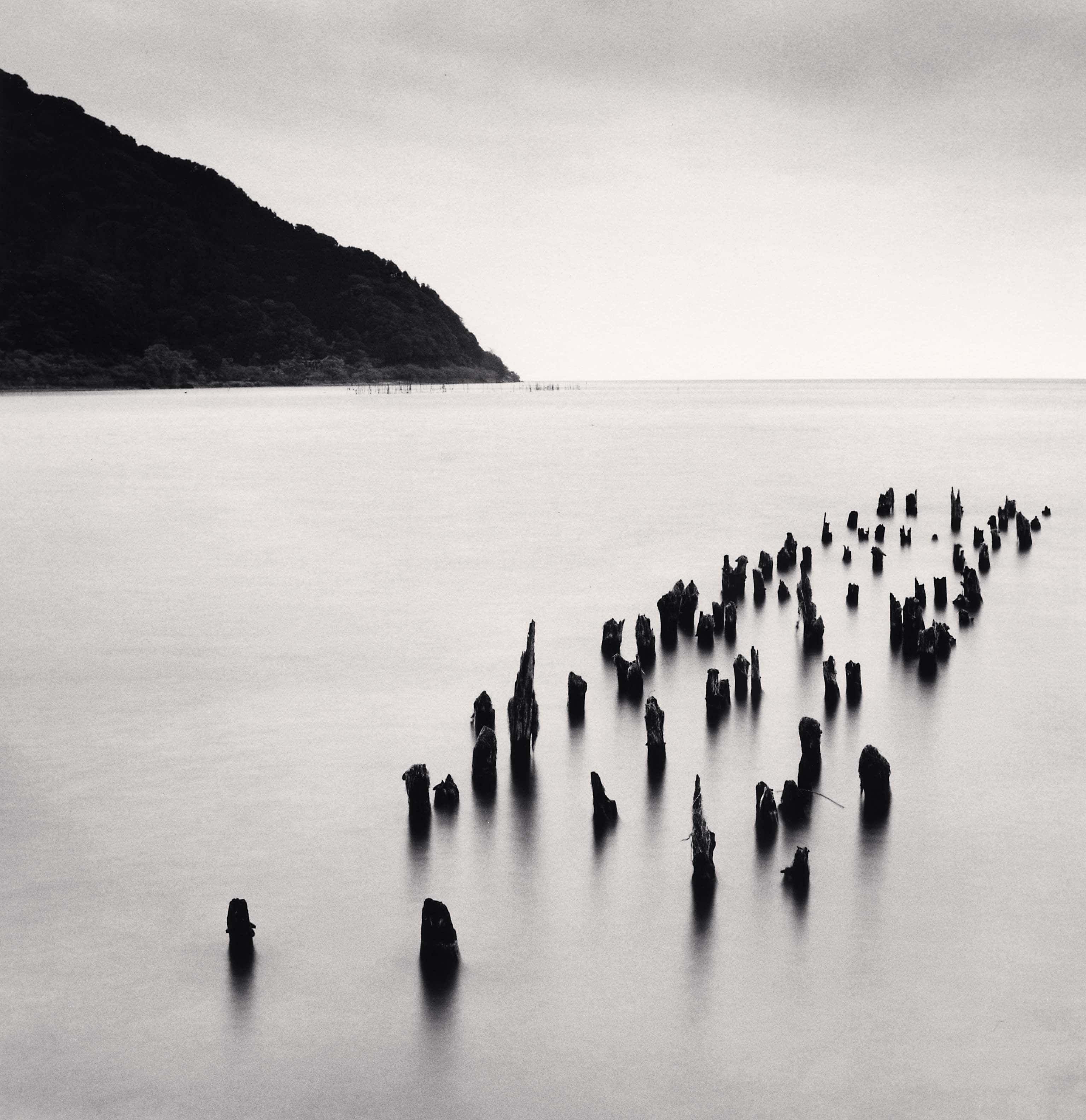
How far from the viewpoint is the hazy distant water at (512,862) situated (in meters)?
5.80

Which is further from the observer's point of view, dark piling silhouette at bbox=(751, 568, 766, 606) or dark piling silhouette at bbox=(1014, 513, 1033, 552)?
dark piling silhouette at bbox=(1014, 513, 1033, 552)

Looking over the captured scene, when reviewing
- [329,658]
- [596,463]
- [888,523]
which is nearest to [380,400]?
[596,463]

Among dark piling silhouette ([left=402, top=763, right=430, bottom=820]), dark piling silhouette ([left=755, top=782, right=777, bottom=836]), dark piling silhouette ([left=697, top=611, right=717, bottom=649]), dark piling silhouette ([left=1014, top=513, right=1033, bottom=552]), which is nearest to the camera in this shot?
dark piling silhouette ([left=755, top=782, right=777, bottom=836])

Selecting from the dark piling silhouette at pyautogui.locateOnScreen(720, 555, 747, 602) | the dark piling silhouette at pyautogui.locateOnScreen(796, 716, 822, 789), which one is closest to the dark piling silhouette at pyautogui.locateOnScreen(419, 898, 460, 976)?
the dark piling silhouette at pyautogui.locateOnScreen(796, 716, 822, 789)

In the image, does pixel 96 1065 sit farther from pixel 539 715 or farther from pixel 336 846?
pixel 539 715

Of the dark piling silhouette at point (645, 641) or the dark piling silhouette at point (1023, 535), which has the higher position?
the dark piling silhouette at point (1023, 535)

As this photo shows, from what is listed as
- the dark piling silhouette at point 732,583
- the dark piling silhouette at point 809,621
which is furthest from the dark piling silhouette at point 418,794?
the dark piling silhouette at point 732,583

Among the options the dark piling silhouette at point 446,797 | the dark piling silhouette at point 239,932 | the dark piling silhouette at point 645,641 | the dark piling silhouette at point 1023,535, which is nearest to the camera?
the dark piling silhouette at point 239,932

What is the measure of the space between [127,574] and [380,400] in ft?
525

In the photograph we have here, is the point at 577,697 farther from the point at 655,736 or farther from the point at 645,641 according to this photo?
the point at 645,641

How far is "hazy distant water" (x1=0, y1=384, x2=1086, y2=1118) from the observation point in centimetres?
580

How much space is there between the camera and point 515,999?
21.0 ft

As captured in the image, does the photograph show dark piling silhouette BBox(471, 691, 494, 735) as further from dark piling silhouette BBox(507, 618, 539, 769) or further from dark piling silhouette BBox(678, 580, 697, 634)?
dark piling silhouette BBox(678, 580, 697, 634)

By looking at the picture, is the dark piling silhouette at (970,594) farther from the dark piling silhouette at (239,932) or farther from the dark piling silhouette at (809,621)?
the dark piling silhouette at (239,932)
